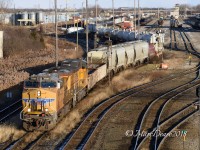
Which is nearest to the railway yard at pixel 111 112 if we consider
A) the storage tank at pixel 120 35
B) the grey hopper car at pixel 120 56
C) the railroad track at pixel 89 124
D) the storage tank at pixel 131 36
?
the railroad track at pixel 89 124

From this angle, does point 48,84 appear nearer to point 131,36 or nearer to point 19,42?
point 19,42

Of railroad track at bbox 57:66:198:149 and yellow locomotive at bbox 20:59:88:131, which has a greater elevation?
yellow locomotive at bbox 20:59:88:131

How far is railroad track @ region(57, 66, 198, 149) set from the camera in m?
19.2

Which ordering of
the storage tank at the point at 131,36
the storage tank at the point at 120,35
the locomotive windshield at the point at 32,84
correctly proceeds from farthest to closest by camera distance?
the storage tank at the point at 120,35, the storage tank at the point at 131,36, the locomotive windshield at the point at 32,84

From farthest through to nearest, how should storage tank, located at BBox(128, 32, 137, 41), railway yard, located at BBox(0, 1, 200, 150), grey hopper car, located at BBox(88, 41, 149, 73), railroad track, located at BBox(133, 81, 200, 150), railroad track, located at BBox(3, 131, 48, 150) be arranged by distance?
storage tank, located at BBox(128, 32, 137, 41) < grey hopper car, located at BBox(88, 41, 149, 73) < railway yard, located at BBox(0, 1, 200, 150) < railroad track, located at BBox(133, 81, 200, 150) < railroad track, located at BBox(3, 131, 48, 150)

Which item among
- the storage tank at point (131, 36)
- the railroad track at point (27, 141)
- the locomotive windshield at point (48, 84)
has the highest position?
the storage tank at point (131, 36)

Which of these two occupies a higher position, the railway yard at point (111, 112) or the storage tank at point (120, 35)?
the storage tank at point (120, 35)

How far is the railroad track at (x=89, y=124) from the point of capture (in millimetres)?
19250

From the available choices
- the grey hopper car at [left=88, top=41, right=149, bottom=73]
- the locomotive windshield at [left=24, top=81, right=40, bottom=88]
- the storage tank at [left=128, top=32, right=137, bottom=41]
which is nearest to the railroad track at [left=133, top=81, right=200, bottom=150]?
the locomotive windshield at [left=24, top=81, right=40, bottom=88]

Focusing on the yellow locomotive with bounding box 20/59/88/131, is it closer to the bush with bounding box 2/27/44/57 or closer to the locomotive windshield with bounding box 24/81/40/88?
the locomotive windshield with bounding box 24/81/40/88

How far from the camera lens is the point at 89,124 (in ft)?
75.7

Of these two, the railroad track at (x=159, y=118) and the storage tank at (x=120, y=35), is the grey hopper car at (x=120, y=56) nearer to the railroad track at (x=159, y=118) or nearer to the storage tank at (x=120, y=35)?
the railroad track at (x=159, y=118)

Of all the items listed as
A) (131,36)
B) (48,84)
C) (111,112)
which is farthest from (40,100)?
(131,36)

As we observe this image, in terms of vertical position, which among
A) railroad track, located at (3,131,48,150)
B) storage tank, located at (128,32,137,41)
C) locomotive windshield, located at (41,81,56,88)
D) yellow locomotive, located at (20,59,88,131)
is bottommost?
railroad track, located at (3,131,48,150)
